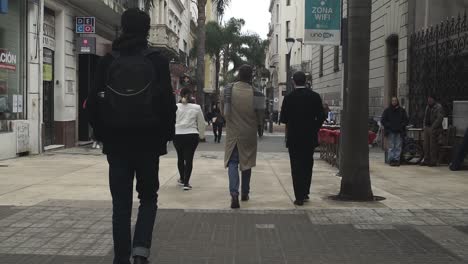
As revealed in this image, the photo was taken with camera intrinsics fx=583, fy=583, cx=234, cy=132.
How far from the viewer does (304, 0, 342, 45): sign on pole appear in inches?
456

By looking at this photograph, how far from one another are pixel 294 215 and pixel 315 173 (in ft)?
16.0

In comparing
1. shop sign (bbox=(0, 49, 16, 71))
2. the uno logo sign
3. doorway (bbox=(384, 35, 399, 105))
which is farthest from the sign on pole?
doorway (bbox=(384, 35, 399, 105))

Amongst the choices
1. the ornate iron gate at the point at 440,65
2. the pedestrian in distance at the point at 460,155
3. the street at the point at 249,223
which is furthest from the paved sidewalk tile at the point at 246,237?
the ornate iron gate at the point at 440,65

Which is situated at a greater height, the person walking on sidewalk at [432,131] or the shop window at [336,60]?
the shop window at [336,60]

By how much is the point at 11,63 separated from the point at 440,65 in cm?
1113

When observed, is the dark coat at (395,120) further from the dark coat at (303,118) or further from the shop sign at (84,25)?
the shop sign at (84,25)

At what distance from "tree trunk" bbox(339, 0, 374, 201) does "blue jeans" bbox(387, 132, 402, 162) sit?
594 cm

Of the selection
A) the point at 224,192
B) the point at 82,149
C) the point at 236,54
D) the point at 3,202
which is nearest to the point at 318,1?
the point at 224,192

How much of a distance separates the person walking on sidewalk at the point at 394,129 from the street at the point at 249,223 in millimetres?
2763

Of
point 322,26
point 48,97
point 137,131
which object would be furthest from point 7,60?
point 137,131

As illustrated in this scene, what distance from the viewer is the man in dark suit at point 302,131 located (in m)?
8.18

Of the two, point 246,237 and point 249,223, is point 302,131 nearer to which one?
point 249,223

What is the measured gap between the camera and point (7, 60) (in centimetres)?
1469

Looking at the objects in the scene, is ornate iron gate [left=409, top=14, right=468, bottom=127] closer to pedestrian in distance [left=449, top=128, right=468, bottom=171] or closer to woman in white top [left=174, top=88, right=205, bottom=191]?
pedestrian in distance [left=449, top=128, right=468, bottom=171]
